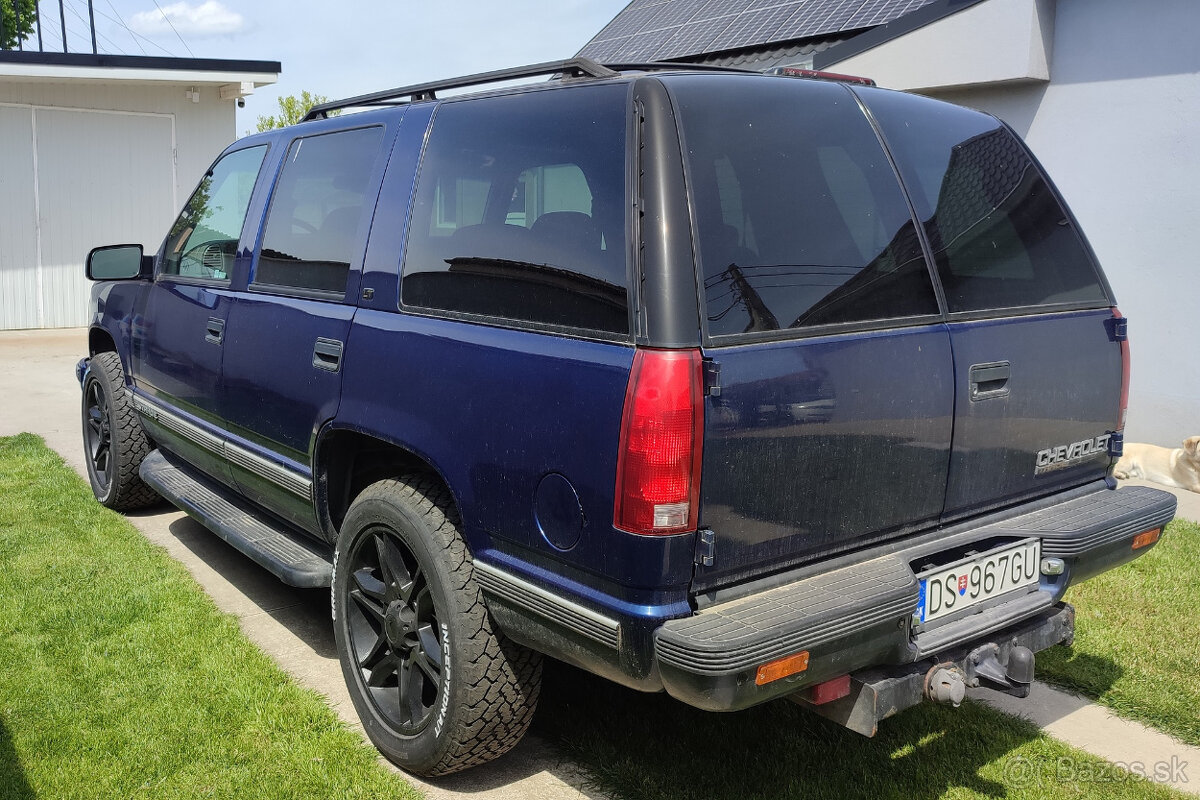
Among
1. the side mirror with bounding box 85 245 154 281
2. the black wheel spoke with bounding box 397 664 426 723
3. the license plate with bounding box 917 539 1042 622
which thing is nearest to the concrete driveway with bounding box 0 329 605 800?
the black wheel spoke with bounding box 397 664 426 723

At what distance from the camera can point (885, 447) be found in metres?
2.74

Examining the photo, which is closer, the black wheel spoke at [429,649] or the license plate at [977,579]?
the license plate at [977,579]

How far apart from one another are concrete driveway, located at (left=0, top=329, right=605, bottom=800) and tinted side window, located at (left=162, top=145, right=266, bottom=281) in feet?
4.90

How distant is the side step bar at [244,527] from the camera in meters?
3.78

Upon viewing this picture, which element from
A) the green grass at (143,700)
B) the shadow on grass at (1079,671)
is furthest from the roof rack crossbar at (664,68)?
the shadow on grass at (1079,671)

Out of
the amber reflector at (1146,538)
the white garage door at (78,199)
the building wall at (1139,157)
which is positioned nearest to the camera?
the amber reflector at (1146,538)

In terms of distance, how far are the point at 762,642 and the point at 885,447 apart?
0.69m

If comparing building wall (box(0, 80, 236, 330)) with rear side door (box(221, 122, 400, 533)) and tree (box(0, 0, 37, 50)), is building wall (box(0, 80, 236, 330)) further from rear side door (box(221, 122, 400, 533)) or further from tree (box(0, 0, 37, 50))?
tree (box(0, 0, 37, 50))

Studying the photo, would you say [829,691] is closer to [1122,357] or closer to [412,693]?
[412,693]

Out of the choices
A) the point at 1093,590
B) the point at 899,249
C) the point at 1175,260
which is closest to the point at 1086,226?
the point at 1175,260

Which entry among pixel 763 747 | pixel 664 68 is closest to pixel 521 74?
pixel 664 68

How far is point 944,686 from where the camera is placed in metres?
2.74

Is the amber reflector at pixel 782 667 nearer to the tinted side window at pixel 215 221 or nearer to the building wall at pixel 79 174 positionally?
the tinted side window at pixel 215 221

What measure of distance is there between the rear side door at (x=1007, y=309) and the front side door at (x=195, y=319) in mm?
2817
